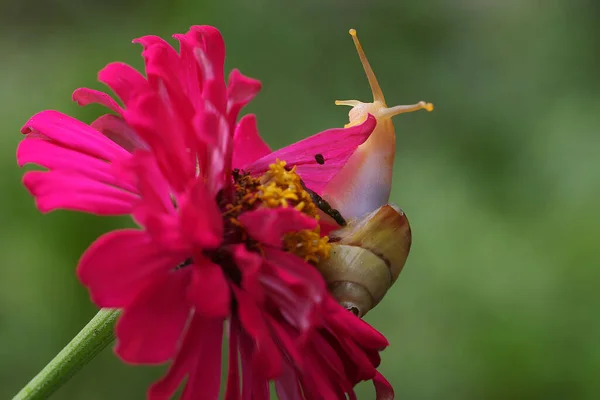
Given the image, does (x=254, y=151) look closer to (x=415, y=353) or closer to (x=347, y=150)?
(x=347, y=150)

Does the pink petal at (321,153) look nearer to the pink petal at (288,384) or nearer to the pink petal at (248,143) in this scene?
the pink petal at (248,143)

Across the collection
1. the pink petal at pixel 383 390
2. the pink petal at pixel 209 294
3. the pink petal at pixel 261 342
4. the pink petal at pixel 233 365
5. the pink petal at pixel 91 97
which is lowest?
the pink petal at pixel 383 390

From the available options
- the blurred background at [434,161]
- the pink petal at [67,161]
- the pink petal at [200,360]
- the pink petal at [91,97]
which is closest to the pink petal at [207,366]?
the pink petal at [200,360]

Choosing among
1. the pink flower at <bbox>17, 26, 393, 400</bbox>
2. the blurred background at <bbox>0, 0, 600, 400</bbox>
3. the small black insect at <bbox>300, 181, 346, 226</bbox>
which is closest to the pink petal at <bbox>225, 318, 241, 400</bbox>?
the pink flower at <bbox>17, 26, 393, 400</bbox>

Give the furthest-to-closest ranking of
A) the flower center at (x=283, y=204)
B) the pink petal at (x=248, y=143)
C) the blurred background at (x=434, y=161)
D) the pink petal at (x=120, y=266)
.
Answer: the blurred background at (x=434, y=161) → the pink petal at (x=248, y=143) → the flower center at (x=283, y=204) → the pink petal at (x=120, y=266)

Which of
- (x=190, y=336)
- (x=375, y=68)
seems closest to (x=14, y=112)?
(x=375, y=68)

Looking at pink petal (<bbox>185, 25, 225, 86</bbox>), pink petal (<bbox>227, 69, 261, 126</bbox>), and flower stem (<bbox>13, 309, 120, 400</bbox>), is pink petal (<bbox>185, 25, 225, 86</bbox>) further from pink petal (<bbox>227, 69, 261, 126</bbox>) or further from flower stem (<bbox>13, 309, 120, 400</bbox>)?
flower stem (<bbox>13, 309, 120, 400</bbox>)

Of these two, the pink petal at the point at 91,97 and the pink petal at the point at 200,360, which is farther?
the pink petal at the point at 91,97
